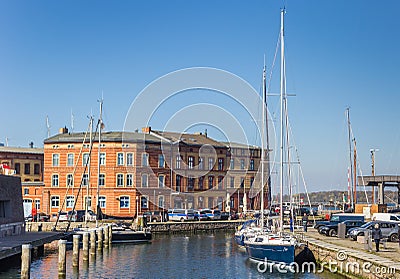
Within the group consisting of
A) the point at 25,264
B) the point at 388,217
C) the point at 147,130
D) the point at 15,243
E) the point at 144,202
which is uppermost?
the point at 147,130

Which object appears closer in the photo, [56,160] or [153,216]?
[153,216]

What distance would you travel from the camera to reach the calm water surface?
3634 cm

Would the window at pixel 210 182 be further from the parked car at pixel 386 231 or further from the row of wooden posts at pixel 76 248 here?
the parked car at pixel 386 231

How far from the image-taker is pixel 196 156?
86500 millimetres

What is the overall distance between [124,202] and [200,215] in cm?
1037

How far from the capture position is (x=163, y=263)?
1652 inches

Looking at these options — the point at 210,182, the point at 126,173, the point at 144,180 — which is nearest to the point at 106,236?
the point at 126,173

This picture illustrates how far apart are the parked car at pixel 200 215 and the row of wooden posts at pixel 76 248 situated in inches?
960

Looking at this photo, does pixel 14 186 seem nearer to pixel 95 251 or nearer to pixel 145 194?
pixel 95 251

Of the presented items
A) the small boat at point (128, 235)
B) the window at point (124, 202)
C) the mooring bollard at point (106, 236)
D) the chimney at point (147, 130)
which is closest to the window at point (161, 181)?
the window at point (124, 202)

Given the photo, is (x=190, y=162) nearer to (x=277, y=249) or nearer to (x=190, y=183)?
(x=190, y=183)

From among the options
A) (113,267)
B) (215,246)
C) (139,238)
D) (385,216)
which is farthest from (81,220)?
(385,216)

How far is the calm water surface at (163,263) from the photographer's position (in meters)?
36.3

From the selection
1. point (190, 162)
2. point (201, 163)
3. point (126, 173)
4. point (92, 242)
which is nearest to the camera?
point (92, 242)
